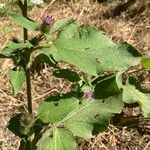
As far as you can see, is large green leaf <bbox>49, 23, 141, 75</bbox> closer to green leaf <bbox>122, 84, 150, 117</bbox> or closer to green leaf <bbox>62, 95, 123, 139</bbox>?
green leaf <bbox>62, 95, 123, 139</bbox>

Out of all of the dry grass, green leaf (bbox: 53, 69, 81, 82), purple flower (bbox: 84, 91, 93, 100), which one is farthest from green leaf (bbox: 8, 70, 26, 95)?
the dry grass

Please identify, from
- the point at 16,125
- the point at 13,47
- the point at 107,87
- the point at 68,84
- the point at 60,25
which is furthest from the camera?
the point at 68,84

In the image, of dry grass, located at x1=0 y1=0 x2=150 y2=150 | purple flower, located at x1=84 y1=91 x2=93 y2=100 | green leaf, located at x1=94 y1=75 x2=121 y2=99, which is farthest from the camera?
dry grass, located at x1=0 y1=0 x2=150 y2=150

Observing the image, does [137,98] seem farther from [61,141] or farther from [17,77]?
[17,77]

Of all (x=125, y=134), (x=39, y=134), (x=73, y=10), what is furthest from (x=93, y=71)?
(x=73, y=10)

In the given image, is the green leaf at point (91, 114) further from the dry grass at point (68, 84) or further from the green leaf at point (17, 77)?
the dry grass at point (68, 84)

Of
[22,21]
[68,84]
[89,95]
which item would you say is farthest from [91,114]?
[68,84]
